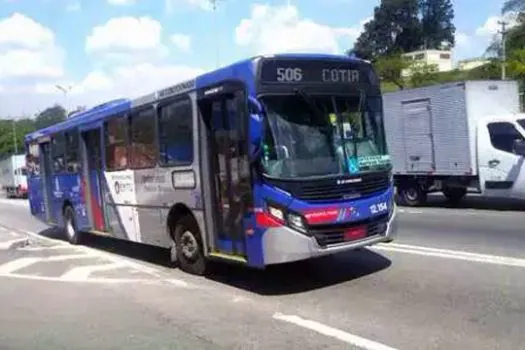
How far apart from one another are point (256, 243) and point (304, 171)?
1.05 m

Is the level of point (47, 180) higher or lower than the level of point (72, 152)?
lower

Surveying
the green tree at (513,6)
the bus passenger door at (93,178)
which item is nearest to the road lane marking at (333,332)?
the bus passenger door at (93,178)

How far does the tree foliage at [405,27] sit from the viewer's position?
435 feet

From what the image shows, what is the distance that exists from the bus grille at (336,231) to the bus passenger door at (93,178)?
670 cm

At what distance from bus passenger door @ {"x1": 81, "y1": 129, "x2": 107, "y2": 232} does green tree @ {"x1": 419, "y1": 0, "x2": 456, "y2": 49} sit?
128031mm

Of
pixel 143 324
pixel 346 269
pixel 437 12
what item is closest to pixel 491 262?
pixel 346 269

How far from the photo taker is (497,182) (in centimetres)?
1762

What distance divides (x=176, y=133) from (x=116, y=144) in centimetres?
289

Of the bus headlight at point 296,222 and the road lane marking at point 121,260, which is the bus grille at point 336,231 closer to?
the bus headlight at point 296,222

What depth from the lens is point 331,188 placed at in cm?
896

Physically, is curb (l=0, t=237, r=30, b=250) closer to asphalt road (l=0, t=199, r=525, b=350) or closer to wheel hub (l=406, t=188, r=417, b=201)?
asphalt road (l=0, t=199, r=525, b=350)

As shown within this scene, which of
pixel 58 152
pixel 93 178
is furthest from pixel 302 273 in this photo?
pixel 58 152

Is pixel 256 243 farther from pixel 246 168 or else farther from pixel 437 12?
pixel 437 12

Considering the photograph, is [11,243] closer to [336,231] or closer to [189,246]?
[189,246]
